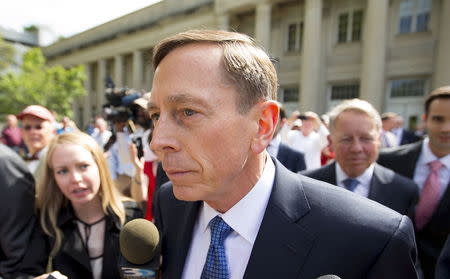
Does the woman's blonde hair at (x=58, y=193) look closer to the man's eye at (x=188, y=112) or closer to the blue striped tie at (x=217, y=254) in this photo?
the blue striped tie at (x=217, y=254)

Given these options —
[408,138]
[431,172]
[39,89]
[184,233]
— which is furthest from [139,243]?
[39,89]

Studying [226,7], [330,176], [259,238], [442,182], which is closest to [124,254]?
[259,238]

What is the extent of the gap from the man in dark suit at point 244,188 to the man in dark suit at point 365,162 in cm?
120

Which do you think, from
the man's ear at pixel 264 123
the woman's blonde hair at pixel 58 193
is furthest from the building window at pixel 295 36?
the man's ear at pixel 264 123

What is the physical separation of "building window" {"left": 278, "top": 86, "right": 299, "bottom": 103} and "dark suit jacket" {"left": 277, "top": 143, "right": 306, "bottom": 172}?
1458 centimetres

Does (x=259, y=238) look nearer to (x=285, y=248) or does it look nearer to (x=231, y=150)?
(x=285, y=248)

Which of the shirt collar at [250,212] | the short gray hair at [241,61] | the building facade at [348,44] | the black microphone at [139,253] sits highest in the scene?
the building facade at [348,44]

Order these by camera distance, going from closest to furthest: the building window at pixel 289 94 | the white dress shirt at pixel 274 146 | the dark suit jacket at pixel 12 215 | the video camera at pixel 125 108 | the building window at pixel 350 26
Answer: the dark suit jacket at pixel 12 215
the white dress shirt at pixel 274 146
the video camera at pixel 125 108
the building window at pixel 350 26
the building window at pixel 289 94

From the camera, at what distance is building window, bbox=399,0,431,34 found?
13.9 m

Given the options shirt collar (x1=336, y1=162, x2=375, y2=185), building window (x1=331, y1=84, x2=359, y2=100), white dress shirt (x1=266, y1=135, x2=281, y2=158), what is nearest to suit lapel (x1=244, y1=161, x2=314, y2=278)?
shirt collar (x1=336, y1=162, x2=375, y2=185)

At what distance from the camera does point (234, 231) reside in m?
1.33

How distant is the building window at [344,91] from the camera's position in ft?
52.7

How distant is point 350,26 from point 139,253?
17225 millimetres

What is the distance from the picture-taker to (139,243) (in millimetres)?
1295
